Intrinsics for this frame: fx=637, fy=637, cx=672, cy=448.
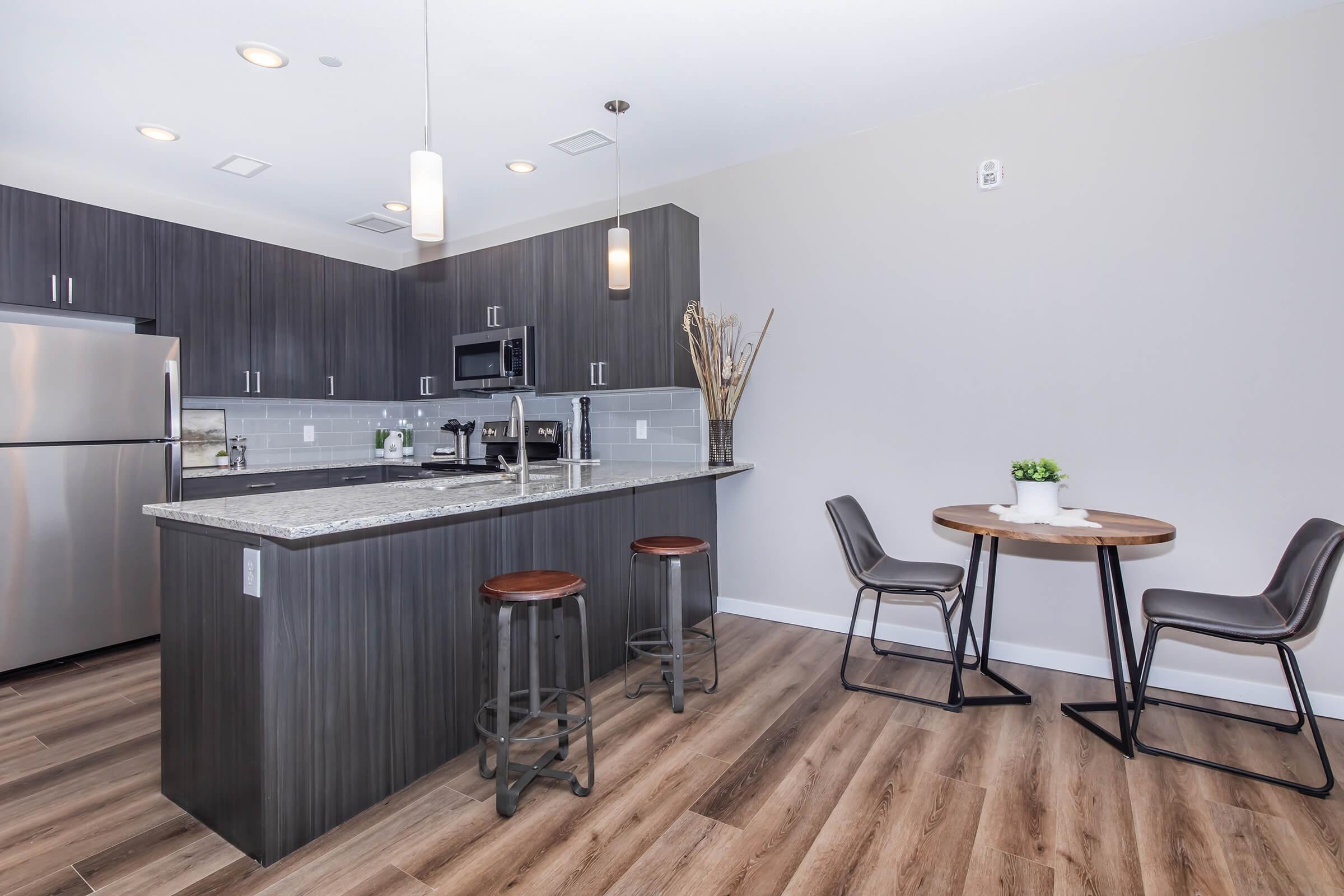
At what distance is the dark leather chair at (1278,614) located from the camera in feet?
6.36

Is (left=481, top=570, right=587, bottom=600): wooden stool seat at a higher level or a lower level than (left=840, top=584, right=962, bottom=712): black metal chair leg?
higher

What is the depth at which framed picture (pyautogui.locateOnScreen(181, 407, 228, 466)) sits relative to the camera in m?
4.14

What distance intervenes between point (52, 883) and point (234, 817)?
0.40 metres

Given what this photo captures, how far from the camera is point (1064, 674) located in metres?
2.89

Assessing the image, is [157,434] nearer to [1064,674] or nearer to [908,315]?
[908,315]

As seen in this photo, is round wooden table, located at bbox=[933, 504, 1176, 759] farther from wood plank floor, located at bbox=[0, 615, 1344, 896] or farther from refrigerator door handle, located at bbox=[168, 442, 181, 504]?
refrigerator door handle, located at bbox=[168, 442, 181, 504]

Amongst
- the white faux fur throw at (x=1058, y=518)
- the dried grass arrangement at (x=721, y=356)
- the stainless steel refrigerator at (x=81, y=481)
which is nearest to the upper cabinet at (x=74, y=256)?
the stainless steel refrigerator at (x=81, y=481)

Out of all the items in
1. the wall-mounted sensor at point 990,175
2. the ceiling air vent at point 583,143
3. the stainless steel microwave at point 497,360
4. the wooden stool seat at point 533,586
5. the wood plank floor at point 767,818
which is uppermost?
the ceiling air vent at point 583,143

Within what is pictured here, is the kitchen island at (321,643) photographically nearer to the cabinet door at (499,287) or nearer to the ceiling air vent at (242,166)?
the cabinet door at (499,287)

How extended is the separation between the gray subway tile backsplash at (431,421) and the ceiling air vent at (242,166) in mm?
1478

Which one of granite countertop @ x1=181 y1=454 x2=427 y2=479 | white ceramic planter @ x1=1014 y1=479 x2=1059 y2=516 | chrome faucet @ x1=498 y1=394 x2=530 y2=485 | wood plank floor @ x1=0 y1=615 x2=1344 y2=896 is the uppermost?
chrome faucet @ x1=498 y1=394 x2=530 y2=485

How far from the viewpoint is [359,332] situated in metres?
4.80

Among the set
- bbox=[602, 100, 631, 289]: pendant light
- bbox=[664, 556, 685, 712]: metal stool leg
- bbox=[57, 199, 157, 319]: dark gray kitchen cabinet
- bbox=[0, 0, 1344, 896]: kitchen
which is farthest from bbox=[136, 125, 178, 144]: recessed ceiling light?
bbox=[664, 556, 685, 712]: metal stool leg

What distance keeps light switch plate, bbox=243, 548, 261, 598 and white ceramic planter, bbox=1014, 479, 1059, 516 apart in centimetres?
261
